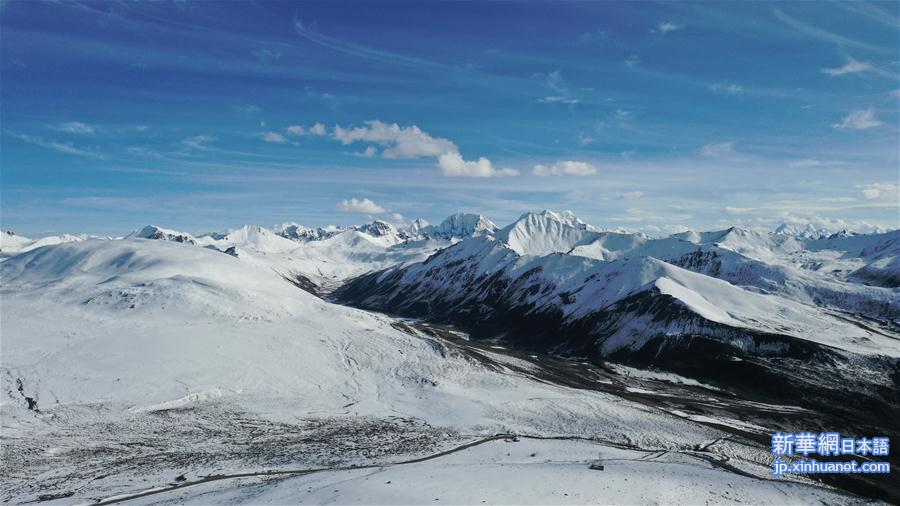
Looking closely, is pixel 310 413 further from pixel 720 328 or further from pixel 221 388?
pixel 720 328

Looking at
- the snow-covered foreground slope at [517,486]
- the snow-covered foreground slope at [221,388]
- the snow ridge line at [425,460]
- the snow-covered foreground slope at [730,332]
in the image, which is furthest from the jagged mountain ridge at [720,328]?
the snow-covered foreground slope at [517,486]

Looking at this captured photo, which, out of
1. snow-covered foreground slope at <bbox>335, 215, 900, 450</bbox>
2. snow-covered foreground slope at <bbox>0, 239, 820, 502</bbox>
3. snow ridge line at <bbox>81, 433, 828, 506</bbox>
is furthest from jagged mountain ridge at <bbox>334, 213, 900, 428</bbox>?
snow ridge line at <bbox>81, 433, 828, 506</bbox>

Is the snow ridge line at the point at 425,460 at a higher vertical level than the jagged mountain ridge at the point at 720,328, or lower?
lower

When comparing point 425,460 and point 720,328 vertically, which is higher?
point 720,328

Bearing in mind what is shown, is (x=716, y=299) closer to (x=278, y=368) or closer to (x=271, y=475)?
(x=278, y=368)

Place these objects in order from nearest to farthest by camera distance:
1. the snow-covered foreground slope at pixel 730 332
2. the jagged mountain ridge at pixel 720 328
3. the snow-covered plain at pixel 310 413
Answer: the snow-covered plain at pixel 310 413, the snow-covered foreground slope at pixel 730 332, the jagged mountain ridge at pixel 720 328

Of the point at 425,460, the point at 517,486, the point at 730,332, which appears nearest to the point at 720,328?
the point at 730,332

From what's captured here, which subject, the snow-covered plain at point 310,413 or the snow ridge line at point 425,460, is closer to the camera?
the snow ridge line at point 425,460

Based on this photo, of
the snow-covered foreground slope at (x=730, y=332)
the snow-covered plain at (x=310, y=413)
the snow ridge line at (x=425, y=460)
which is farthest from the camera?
the snow-covered foreground slope at (x=730, y=332)

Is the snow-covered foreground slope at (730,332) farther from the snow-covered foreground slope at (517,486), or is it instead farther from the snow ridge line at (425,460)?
the snow-covered foreground slope at (517,486)

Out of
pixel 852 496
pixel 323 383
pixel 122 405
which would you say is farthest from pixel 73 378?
pixel 852 496
